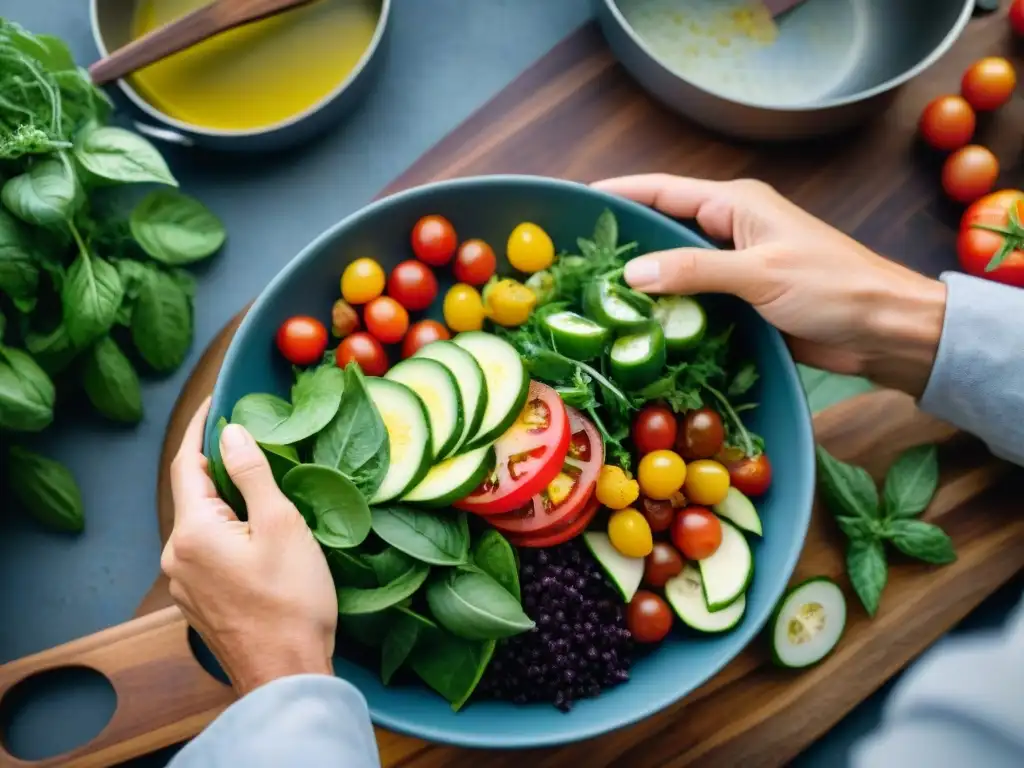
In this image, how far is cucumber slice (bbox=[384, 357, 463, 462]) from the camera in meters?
1.13

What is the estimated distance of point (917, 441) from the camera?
4.58 feet

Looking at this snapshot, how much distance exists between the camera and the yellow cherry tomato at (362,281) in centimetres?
129

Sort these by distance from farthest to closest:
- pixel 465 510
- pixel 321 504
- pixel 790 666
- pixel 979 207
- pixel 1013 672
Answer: pixel 979 207, pixel 790 666, pixel 465 510, pixel 321 504, pixel 1013 672

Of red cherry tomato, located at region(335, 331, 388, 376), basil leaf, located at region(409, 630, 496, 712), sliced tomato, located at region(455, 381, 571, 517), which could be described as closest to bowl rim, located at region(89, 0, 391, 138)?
red cherry tomato, located at region(335, 331, 388, 376)

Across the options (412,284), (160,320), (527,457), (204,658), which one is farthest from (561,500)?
(160,320)

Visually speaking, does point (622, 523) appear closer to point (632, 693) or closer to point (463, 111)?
point (632, 693)

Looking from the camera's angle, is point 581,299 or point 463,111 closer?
point 581,299

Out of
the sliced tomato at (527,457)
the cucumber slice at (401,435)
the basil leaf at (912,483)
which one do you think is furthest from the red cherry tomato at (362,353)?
the basil leaf at (912,483)

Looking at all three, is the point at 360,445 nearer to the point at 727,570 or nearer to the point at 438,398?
the point at 438,398

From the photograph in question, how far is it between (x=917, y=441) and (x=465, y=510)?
714mm

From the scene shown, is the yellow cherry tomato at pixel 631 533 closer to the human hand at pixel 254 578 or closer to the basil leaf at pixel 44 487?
the human hand at pixel 254 578

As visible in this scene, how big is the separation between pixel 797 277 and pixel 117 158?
3.03 ft

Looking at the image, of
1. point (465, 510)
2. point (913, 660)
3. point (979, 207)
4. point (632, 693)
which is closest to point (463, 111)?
point (465, 510)

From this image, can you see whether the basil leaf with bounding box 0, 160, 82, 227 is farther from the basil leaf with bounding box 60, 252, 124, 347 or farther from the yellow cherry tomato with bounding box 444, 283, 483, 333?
the yellow cherry tomato with bounding box 444, 283, 483, 333
